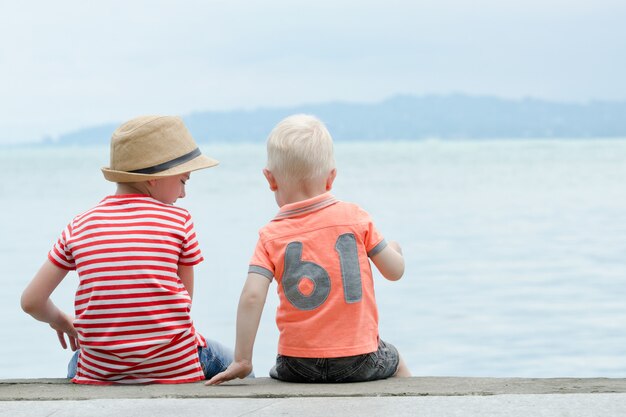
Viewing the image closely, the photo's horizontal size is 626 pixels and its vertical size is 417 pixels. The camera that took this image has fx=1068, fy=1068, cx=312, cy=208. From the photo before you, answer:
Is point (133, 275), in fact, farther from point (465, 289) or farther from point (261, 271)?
point (465, 289)

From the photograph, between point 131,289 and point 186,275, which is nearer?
point 131,289

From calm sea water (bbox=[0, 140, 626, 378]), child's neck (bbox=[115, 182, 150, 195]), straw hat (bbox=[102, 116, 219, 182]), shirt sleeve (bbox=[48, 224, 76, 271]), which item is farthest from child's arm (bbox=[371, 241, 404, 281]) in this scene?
calm sea water (bbox=[0, 140, 626, 378])

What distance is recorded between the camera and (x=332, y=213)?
10.1 ft

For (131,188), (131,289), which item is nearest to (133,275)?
(131,289)

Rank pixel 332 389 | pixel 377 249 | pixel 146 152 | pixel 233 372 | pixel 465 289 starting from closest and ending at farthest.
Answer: pixel 332 389, pixel 233 372, pixel 377 249, pixel 146 152, pixel 465 289

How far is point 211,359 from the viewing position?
3336mm

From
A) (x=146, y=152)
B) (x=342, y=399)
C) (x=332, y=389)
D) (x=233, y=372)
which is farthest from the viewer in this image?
(x=146, y=152)

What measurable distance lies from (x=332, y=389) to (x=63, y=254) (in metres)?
0.91

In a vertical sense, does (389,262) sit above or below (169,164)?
below

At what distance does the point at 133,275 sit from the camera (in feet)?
10.2

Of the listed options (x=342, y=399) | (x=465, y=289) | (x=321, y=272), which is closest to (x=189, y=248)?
(x=321, y=272)

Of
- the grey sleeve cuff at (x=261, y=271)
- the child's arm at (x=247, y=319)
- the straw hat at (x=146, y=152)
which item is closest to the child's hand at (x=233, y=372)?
the child's arm at (x=247, y=319)

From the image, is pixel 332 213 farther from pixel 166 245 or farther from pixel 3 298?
pixel 3 298

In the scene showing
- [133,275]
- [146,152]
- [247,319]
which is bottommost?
[247,319]
